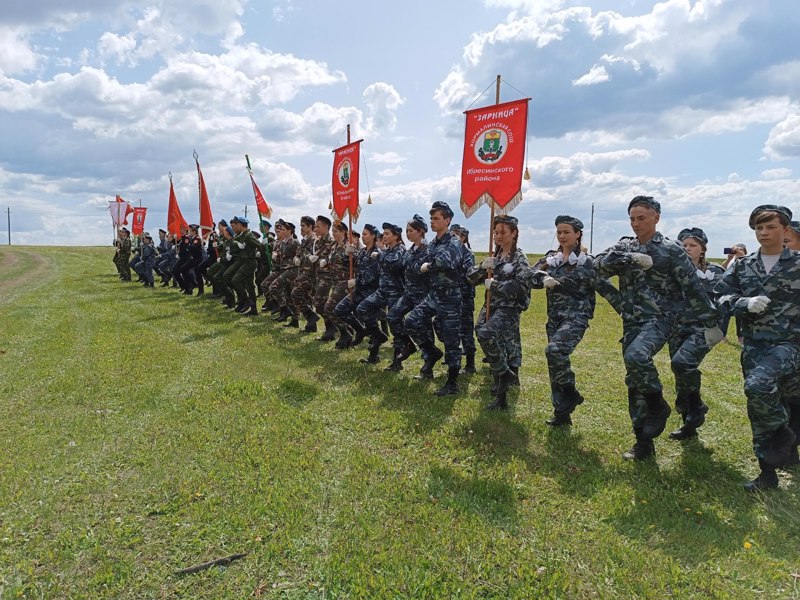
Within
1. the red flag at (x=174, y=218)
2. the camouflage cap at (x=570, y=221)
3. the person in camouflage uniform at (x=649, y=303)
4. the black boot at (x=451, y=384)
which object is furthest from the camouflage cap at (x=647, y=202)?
the red flag at (x=174, y=218)

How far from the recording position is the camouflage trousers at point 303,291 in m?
12.0

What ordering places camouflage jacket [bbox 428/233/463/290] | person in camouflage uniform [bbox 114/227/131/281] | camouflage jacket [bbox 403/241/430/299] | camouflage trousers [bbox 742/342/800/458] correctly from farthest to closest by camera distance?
person in camouflage uniform [bbox 114/227/131/281]
camouflage jacket [bbox 403/241/430/299]
camouflage jacket [bbox 428/233/463/290]
camouflage trousers [bbox 742/342/800/458]

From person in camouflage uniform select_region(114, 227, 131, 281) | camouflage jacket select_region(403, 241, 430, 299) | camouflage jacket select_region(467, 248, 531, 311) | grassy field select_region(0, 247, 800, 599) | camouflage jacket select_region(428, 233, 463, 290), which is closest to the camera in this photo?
grassy field select_region(0, 247, 800, 599)

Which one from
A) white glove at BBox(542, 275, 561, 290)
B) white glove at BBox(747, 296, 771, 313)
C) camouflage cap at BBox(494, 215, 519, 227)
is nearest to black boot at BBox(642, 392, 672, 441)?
white glove at BBox(747, 296, 771, 313)

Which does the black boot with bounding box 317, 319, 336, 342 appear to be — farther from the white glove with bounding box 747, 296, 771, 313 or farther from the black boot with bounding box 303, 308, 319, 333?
the white glove with bounding box 747, 296, 771, 313

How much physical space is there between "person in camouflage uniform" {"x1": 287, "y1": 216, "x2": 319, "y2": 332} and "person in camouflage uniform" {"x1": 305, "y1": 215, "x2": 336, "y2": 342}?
0.15 metres

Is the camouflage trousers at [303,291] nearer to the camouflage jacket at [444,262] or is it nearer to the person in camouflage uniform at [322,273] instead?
the person in camouflage uniform at [322,273]

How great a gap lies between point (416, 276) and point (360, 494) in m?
4.49

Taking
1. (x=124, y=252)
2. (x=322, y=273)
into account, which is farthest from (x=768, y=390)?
(x=124, y=252)

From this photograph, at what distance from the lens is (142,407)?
6.53 meters

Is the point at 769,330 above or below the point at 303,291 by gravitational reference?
above

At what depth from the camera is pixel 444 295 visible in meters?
7.72

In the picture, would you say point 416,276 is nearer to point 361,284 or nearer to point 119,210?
point 361,284

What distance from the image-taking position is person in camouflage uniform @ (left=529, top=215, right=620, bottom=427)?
19.5ft
